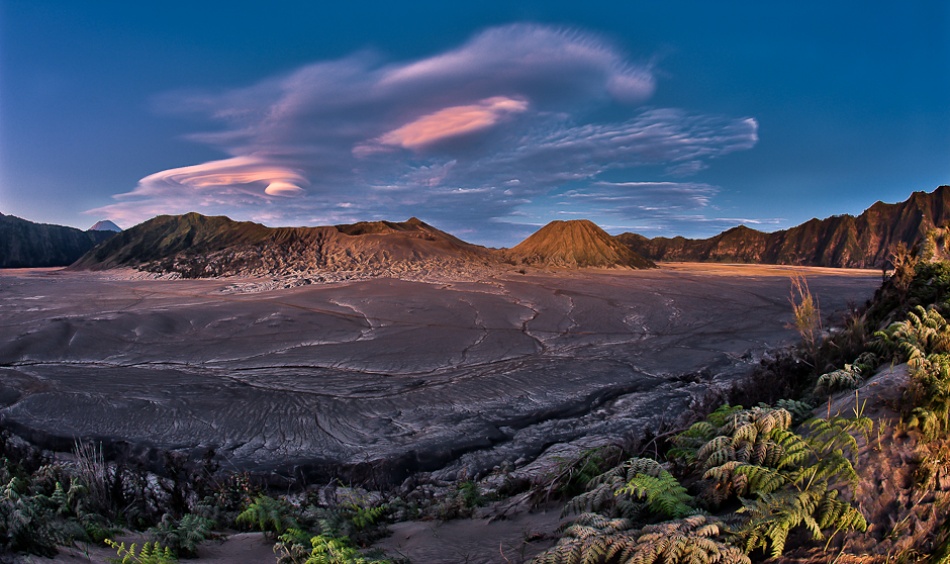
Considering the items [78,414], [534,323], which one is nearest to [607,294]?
[534,323]

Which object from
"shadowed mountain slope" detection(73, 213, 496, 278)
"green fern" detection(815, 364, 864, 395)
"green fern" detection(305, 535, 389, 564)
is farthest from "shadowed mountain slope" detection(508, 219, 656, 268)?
"green fern" detection(305, 535, 389, 564)

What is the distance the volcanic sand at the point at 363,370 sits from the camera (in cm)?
580

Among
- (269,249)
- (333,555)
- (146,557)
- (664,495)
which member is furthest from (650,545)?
(269,249)

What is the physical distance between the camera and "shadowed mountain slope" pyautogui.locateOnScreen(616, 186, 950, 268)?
115 feet

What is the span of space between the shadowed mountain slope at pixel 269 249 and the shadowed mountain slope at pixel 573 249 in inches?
157

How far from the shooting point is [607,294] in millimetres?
17141

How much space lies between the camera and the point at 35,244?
37.8m

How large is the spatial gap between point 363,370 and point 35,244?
45.1m

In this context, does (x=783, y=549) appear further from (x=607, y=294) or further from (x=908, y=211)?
(x=908, y=211)

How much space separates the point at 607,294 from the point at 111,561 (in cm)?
1622

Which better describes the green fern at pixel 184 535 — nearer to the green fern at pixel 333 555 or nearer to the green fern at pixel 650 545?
the green fern at pixel 333 555

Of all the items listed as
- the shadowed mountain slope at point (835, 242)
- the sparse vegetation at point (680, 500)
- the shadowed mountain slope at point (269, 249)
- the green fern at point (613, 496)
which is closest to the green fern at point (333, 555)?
the sparse vegetation at point (680, 500)

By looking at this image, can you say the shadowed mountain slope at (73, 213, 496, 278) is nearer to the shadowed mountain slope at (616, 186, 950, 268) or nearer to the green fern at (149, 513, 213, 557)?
the green fern at (149, 513, 213, 557)

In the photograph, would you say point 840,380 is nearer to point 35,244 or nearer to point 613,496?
point 613,496
